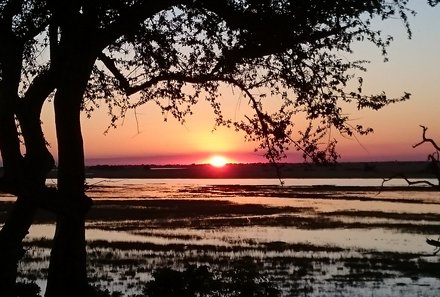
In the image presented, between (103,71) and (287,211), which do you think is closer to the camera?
(103,71)

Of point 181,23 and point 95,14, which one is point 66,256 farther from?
point 181,23

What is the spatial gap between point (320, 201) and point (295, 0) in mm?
49753

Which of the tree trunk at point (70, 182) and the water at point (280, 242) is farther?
the water at point (280, 242)

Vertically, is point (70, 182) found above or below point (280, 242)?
above

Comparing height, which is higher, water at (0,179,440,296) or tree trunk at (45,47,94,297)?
tree trunk at (45,47,94,297)

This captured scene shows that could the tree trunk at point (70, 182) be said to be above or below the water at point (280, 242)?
above

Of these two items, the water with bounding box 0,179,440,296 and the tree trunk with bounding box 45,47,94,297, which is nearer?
the tree trunk with bounding box 45,47,94,297

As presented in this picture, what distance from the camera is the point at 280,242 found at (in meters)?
31.4

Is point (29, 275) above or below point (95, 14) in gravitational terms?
below

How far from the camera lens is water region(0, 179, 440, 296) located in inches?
876

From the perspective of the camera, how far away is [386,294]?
2019 centimetres

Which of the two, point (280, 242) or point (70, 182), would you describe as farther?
point (280, 242)

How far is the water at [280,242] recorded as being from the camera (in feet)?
73.0

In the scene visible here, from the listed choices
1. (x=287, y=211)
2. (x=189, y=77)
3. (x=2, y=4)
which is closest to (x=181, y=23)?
(x=189, y=77)
